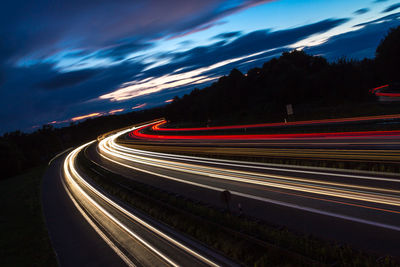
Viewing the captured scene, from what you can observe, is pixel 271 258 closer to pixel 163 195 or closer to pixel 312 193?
pixel 312 193

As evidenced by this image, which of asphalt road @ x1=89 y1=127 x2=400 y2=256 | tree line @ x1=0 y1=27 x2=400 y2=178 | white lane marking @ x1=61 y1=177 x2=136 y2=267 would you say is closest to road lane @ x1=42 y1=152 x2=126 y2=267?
white lane marking @ x1=61 y1=177 x2=136 y2=267

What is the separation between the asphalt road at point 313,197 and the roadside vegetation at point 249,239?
750mm

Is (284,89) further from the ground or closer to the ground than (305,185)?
further from the ground

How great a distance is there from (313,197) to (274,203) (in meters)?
1.93

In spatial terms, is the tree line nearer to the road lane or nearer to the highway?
the highway

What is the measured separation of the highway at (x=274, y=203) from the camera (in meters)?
10.3

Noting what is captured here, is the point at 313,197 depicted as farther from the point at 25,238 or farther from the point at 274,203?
the point at 25,238

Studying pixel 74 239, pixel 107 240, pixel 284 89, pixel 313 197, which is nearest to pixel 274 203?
pixel 313 197

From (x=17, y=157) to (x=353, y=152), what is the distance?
69172 millimetres

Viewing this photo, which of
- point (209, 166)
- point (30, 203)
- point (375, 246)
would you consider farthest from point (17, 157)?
point (375, 246)

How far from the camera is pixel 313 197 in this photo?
13602 mm

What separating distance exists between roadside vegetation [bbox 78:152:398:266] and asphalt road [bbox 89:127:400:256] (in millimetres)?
750

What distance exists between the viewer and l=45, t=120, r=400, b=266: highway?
33.7ft

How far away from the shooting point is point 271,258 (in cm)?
935
